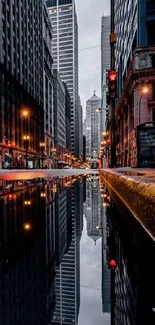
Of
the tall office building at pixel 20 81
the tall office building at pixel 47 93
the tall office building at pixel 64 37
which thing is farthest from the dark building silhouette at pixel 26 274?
the tall office building at pixel 64 37

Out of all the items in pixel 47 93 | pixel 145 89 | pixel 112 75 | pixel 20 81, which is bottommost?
pixel 112 75

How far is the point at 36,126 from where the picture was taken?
81312 millimetres

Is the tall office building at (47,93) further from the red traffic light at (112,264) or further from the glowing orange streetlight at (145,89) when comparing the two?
the red traffic light at (112,264)

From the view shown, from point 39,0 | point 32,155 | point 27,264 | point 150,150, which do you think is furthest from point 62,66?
point 27,264

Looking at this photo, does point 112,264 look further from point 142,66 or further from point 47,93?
point 47,93

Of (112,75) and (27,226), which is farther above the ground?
(112,75)

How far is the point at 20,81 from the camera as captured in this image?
214 feet

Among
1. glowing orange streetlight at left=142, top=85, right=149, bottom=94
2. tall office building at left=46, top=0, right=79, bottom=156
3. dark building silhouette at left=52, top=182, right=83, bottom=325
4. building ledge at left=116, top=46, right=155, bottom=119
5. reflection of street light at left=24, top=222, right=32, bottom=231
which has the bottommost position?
dark building silhouette at left=52, top=182, right=83, bottom=325

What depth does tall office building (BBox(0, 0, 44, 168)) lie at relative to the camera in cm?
5369

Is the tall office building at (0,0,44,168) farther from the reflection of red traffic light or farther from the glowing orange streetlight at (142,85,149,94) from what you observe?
the reflection of red traffic light

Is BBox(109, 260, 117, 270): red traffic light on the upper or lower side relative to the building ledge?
lower

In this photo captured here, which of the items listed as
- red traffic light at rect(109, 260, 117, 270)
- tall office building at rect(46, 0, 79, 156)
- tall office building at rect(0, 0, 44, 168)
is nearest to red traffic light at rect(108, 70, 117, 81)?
red traffic light at rect(109, 260, 117, 270)

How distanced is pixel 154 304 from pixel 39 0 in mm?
105734

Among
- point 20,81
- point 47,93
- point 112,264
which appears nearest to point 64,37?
point 47,93
